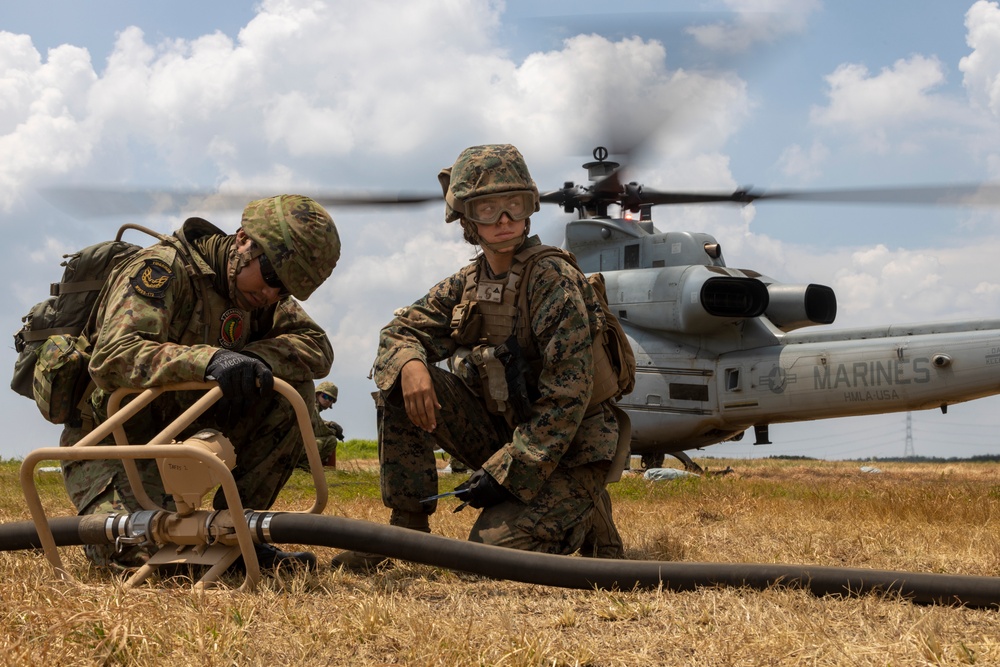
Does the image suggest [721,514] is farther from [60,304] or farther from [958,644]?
[60,304]

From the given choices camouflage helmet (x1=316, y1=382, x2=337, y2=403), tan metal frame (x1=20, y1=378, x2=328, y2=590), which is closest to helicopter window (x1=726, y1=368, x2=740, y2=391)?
camouflage helmet (x1=316, y1=382, x2=337, y2=403)

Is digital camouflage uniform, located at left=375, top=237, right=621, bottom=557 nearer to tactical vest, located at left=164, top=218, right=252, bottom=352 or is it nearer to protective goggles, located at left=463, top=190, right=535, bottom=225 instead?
protective goggles, located at left=463, top=190, right=535, bottom=225

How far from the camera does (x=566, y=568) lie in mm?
3105

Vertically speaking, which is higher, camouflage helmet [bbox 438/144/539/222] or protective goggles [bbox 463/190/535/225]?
camouflage helmet [bbox 438/144/539/222]

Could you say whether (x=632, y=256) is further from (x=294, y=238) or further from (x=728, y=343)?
(x=294, y=238)

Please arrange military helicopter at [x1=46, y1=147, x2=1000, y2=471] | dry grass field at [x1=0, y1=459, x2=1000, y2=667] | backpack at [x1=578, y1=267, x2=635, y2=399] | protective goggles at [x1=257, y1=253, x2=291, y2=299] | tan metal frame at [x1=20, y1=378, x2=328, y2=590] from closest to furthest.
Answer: dry grass field at [x1=0, y1=459, x2=1000, y2=667], tan metal frame at [x1=20, y1=378, x2=328, y2=590], protective goggles at [x1=257, y1=253, x2=291, y2=299], backpack at [x1=578, y1=267, x2=635, y2=399], military helicopter at [x1=46, y1=147, x2=1000, y2=471]

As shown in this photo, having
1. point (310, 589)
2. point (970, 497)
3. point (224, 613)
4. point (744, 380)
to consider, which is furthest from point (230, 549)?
point (744, 380)

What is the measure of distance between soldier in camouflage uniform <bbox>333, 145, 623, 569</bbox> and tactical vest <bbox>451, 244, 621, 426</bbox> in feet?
0.07

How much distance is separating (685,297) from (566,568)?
27.1 ft

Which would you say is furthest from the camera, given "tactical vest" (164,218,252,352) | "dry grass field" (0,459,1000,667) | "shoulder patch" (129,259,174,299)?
"tactical vest" (164,218,252,352)

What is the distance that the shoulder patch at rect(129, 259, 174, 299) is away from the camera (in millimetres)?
3590

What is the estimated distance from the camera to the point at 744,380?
437 inches

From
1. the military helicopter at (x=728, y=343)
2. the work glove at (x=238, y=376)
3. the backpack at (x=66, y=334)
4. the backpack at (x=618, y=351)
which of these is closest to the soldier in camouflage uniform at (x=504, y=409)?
the backpack at (x=618, y=351)

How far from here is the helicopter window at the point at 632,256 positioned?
1185 cm
